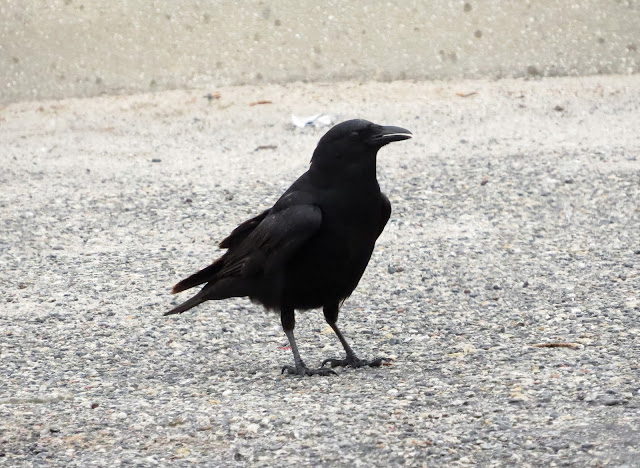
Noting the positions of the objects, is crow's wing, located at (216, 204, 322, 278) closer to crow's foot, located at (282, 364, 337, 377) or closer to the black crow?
the black crow

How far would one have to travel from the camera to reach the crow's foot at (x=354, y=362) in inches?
230

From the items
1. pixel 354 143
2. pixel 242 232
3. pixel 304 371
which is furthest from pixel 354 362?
pixel 354 143

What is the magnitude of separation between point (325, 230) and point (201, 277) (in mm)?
947

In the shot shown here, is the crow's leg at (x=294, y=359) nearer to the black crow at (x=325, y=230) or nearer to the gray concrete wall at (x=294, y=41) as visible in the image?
the black crow at (x=325, y=230)

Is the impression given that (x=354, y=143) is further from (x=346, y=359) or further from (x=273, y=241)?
(x=346, y=359)

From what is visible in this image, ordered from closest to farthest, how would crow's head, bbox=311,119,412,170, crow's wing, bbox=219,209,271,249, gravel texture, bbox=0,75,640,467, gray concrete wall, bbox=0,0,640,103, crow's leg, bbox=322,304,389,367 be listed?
gravel texture, bbox=0,75,640,467 < crow's head, bbox=311,119,412,170 < crow's leg, bbox=322,304,389,367 < crow's wing, bbox=219,209,271,249 < gray concrete wall, bbox=0,0,640,103

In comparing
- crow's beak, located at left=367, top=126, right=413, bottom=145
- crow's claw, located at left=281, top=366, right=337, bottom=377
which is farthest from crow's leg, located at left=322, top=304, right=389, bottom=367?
crow's beak, located at left=367, top=126, right=413, bottom=145

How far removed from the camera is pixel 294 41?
14.9 metres

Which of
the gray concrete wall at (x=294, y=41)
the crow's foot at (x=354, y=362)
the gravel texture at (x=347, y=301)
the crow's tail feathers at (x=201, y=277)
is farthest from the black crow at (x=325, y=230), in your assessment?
the gray concrete wall at (x=294, y=41)

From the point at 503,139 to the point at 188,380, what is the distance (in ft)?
22.8

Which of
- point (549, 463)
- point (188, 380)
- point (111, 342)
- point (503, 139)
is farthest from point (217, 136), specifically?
point (549, 463)

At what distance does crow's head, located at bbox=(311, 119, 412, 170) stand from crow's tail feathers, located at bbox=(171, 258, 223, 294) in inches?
35.0

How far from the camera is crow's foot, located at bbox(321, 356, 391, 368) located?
5.85 m

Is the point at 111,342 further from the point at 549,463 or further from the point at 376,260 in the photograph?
the point at 549,463
